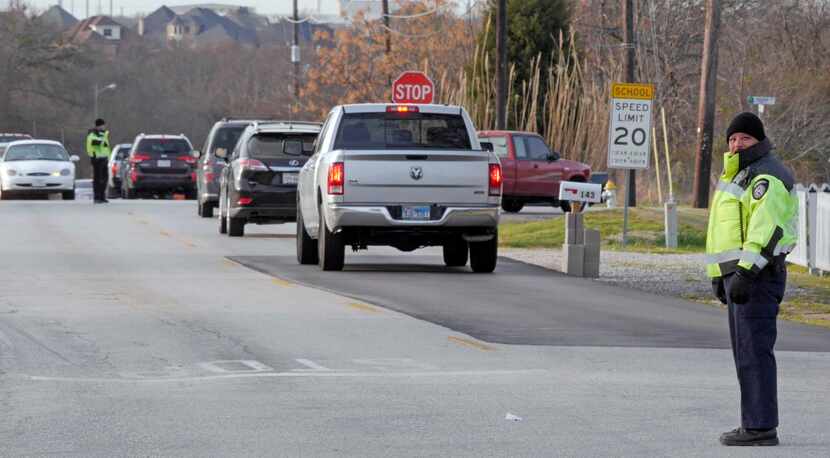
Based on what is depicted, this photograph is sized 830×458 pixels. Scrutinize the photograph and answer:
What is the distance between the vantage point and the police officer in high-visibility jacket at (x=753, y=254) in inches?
356

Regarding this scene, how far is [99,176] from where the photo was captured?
135ft

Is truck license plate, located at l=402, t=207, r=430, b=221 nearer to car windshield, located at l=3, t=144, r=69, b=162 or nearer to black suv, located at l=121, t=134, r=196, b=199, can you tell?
car windshield, located at l=3, t=144, r=69, b=162

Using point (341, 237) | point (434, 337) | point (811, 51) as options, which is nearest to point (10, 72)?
point (811, 51)

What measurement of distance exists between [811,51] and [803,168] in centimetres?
711

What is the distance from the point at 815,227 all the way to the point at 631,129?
4.96 metres

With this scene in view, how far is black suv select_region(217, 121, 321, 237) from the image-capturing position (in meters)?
27.5

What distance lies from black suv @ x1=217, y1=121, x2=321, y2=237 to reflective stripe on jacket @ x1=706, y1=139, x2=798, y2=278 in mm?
18169

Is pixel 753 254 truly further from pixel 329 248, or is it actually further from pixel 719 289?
pixel 329 248

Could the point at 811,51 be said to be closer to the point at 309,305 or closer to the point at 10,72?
the point at 309,305

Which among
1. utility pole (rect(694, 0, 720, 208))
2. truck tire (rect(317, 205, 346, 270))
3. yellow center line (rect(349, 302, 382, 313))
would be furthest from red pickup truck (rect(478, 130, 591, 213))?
yellow center line (rect(349, 302, 382, 313))

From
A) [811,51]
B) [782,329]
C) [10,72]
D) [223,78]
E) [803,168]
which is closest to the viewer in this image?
[782,329]

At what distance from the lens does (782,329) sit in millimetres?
15781

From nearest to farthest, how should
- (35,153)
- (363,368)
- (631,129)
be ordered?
→ (363,368) < (631,129) < (35,153)

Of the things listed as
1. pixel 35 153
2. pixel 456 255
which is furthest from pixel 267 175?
pixel 35 153
